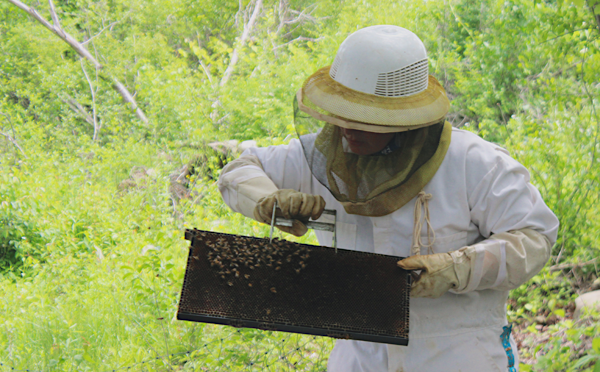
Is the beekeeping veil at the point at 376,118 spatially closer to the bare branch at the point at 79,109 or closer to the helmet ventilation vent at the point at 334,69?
the helmet ventilation vent at the point at 334,69

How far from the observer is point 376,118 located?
1620mm

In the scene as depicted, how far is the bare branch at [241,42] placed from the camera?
9945 millimetres

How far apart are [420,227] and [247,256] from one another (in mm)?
702

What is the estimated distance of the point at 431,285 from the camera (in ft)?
5.48

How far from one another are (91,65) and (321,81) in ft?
39.6

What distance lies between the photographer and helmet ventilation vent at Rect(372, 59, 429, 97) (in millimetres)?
1680

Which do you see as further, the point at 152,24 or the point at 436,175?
the point at 152,24

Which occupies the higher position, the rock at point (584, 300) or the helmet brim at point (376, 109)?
the helmet brim at point (376, 109)

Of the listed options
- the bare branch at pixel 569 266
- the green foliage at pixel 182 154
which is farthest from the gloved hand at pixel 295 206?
the bare branch at pixel 569 266

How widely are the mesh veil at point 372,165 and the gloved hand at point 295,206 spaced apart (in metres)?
0.10

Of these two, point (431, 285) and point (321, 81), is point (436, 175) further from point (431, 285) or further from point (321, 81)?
point (321, 81)

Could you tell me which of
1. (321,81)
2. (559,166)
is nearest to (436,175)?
(321,81)

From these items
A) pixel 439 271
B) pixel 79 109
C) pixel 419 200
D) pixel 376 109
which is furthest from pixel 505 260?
pixel 79 109

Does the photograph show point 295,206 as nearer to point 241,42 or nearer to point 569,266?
point 569,266
